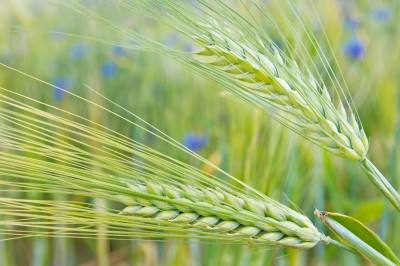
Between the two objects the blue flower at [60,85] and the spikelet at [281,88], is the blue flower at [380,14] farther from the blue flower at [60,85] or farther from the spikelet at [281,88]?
the spikelet at [281,88]

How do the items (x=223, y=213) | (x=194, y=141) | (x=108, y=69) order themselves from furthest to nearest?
(x=108, y=69), (x=194, y=141), (x=223, y=213)

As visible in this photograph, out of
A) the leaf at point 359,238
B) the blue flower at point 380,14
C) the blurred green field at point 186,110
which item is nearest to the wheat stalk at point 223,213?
the leaf at point 359,238

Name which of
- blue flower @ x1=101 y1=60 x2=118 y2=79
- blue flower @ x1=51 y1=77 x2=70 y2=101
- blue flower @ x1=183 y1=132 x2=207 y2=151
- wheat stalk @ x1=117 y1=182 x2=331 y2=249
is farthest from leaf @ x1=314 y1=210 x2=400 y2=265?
blue flower @ x1=101 y1=60 x2=118 y2=79

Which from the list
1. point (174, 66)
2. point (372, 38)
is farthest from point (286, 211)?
point (372, 38)

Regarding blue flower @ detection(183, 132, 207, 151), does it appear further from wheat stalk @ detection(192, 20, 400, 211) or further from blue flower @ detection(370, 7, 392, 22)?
wheat stalk @ detection(192, 20, 400, 211)

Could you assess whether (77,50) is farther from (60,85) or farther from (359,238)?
(359,238)

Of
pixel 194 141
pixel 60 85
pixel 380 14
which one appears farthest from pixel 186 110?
pixel 380 14
